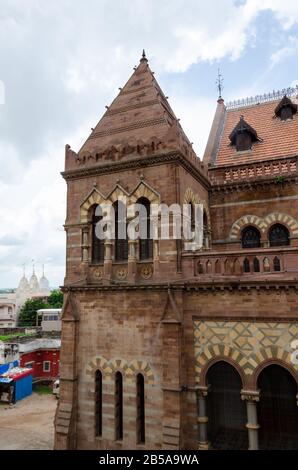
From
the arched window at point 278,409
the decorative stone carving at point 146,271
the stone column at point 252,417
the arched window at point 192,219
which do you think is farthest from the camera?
the arched window at point 192,219

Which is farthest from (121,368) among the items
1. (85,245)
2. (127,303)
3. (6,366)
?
Result: (6,366)

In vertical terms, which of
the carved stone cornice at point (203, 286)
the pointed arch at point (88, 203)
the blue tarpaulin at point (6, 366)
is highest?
the pointed arch at point (88, 203)

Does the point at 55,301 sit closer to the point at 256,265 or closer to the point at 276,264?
the point at 256,265

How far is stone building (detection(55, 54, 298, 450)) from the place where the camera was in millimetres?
11539

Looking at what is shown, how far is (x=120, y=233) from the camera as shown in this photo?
14.6m

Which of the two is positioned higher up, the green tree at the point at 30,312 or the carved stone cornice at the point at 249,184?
the carved stone cornice at the point at 249,184

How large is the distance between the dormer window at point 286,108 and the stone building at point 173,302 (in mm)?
2876

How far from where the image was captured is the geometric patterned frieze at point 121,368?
1271 centimetres

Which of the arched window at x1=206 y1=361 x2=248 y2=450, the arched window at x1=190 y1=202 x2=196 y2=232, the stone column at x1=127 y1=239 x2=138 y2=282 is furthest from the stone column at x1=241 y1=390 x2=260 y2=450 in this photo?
the arched window at x1=190 y1=202 x2=196 y2=232

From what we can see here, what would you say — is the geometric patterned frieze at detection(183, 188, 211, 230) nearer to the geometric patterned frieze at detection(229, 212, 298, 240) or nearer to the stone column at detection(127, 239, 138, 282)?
the geometric patterned frieze at detection(229, 212, 298, 240)

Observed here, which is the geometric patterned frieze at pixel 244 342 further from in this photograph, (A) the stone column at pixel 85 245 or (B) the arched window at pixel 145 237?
(A) the stone column at pixel 85 245

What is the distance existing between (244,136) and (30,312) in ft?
229

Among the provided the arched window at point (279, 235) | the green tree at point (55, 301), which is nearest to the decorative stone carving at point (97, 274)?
the arched window at point (279, 235)

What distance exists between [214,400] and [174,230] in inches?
258
